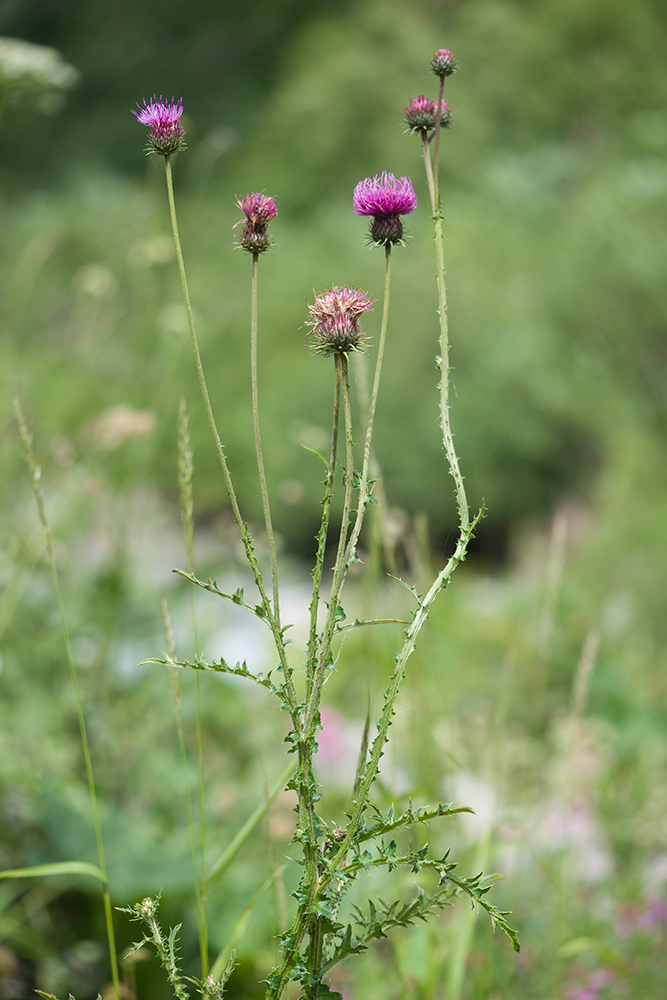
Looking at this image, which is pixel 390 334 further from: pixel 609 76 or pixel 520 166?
pixel 609 76

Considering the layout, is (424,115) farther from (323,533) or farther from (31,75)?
(31,75)

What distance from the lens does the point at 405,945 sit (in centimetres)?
68

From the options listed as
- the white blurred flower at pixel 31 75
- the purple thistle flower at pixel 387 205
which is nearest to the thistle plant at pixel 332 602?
the purple thistle flower at pixel 387 205

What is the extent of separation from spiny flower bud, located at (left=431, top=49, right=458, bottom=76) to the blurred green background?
0.25 feet

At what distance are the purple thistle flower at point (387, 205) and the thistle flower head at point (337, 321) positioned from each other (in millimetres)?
24

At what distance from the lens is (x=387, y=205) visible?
285 mm

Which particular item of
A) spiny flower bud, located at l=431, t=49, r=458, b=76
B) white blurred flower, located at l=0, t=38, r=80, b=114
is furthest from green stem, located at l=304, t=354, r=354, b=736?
white blurred flower, located at l=0, t=38, r=80, b=114

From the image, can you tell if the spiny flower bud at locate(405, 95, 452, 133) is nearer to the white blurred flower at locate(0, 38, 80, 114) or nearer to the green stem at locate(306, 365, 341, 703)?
the green stem at locate(306, 365, 341, 703)

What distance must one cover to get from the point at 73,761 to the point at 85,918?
22 cm

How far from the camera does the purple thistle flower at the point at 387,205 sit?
28 cm

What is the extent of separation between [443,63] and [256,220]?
9 centimetres

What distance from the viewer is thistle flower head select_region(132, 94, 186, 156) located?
27cm

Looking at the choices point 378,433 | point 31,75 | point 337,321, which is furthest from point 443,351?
point 378,433

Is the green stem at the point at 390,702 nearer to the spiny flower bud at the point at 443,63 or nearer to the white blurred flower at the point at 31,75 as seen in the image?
the spiny flower bud at the point at 443,63
